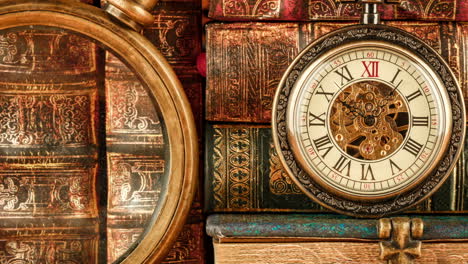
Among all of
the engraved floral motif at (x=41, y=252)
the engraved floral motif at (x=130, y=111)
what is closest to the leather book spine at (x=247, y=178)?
the engraved floral motif at (x=130, y=111)

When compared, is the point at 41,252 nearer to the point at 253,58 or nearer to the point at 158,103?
the point at 158,103

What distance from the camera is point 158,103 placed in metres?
0.98

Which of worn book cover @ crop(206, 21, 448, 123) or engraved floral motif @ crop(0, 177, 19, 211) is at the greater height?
worn book cover @ crop(206, 21, 448, 123)

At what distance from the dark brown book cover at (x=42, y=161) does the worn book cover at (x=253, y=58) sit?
187 millimetres

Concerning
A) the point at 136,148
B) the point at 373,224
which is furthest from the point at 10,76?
the point at 373,224

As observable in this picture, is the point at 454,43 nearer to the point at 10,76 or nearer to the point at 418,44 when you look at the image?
the point at 418,44

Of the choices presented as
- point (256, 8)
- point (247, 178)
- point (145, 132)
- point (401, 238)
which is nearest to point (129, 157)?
point (145, 132)

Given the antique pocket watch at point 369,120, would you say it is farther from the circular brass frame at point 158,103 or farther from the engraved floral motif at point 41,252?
the engraved floral motif at point 41,252

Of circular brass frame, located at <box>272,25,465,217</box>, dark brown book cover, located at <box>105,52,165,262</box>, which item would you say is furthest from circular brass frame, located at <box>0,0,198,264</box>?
circular brass frame, located at <box>272,25,465,217</box>

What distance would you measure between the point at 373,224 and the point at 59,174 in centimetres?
45

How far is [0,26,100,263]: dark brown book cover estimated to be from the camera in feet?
3.31

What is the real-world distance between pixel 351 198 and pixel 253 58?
26 centimetres

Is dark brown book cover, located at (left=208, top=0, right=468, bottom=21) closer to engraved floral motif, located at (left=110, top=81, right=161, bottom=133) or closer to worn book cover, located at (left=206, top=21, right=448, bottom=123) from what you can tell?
worn book cover, located at (left=206, top=21, right=448, bottom=123)

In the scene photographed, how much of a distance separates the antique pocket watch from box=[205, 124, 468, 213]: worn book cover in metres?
0.10
